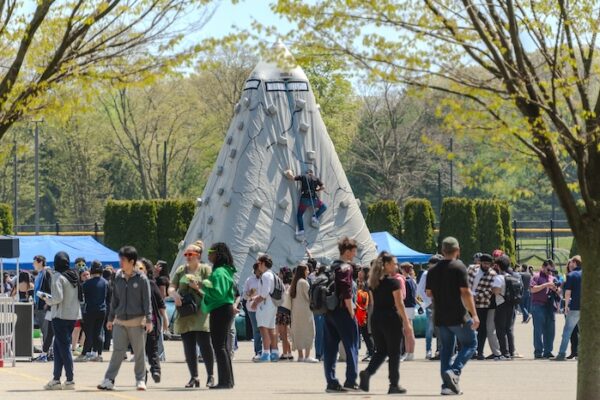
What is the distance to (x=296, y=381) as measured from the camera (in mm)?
17312

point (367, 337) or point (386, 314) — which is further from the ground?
point (386, 314)

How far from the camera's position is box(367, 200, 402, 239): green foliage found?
48.5m

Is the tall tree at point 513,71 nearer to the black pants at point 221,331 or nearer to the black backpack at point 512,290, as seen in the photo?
the black pants at point 221,331

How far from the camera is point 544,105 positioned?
1140cm

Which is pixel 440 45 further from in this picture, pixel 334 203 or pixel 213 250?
pixel 334 203

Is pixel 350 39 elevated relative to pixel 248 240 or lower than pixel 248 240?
elevated

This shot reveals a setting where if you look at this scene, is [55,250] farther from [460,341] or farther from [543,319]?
[460,341]

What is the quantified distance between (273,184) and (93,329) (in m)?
11.6

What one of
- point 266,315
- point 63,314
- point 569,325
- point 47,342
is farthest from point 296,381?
point 47,342

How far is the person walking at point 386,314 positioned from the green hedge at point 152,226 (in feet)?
98.3

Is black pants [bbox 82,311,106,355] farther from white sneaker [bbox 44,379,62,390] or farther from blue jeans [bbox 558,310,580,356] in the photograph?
blue jeans [bbox 558,310,580,356]

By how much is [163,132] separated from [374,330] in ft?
176

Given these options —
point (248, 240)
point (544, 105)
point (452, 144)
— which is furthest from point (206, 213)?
point (452, 144)

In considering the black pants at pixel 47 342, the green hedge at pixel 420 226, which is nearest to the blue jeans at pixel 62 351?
the black pants at pixel 47 342
